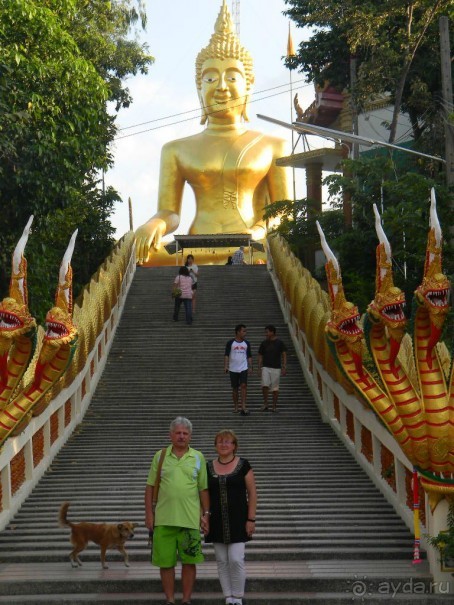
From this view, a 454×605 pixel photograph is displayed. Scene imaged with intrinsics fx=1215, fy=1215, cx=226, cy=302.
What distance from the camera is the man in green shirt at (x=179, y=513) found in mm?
8664

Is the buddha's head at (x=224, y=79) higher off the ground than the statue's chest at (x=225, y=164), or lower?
higher

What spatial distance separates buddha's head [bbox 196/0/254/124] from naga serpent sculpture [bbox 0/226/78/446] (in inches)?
914

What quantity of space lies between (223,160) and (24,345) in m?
23.1

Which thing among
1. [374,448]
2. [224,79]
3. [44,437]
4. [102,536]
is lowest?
[102,536]

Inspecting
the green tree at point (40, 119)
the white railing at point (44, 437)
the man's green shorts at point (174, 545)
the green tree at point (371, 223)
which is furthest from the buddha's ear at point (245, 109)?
the man's green shorts at point (174, 545)

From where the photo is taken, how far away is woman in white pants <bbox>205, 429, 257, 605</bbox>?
28.3ft

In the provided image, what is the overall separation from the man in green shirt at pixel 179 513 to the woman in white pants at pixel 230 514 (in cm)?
8

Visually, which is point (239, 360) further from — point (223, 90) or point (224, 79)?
point (224, 79)

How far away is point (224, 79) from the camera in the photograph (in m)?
33.2

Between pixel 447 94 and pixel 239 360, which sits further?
pixel 447 94

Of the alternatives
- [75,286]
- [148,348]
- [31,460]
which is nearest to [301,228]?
[75,286]

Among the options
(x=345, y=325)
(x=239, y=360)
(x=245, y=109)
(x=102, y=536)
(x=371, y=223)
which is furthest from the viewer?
(x=245, y=109)

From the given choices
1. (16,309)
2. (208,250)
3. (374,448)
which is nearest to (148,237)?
(208,250)

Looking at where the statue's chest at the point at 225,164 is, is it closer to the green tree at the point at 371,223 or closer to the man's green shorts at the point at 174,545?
the green tree at the point at 371,223
